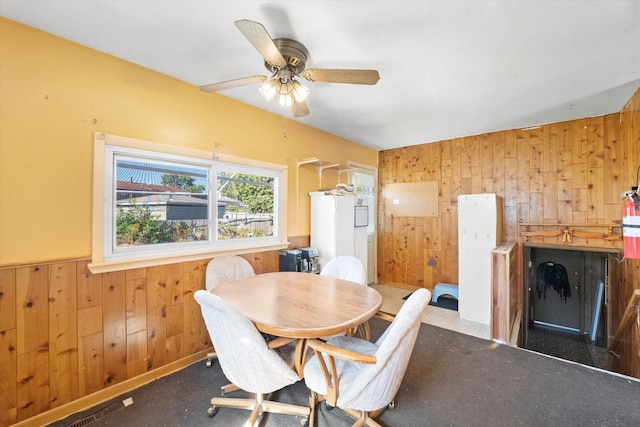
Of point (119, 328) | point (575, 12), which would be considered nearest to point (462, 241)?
point (575, 12)

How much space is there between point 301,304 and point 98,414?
156cm

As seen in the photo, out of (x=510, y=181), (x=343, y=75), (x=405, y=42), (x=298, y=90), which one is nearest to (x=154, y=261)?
(x=298, y=90)

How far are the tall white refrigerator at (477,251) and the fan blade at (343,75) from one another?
2.50 metres

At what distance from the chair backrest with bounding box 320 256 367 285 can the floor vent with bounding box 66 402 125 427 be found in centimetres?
180

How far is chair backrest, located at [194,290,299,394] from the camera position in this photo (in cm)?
133

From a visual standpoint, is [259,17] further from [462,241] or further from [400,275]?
[400,275]

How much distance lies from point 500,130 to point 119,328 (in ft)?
16.1

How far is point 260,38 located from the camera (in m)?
1.26

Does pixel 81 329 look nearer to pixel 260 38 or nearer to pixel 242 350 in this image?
pixel 242 350

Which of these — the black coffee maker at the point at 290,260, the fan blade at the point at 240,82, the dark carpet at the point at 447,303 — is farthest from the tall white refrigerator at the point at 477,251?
the fan blade at the point at 240,82

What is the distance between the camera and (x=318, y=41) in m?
1.74

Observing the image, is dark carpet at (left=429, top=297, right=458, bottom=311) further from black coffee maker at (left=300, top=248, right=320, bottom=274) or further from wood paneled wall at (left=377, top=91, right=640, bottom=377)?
black coffee maker at (left=300, top=248, right=320, bottom=274)

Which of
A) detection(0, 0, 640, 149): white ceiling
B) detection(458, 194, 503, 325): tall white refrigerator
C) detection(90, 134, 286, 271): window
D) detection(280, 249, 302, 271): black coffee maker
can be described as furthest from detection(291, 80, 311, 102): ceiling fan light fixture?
detection(458, 194, 503, 325): tall white refrigerator

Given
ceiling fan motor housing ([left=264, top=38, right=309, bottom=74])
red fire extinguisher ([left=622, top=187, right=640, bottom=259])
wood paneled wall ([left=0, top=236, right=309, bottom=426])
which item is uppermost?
ceiling fan motor housing ([left=264, top=38, right=309, bottom=74])
